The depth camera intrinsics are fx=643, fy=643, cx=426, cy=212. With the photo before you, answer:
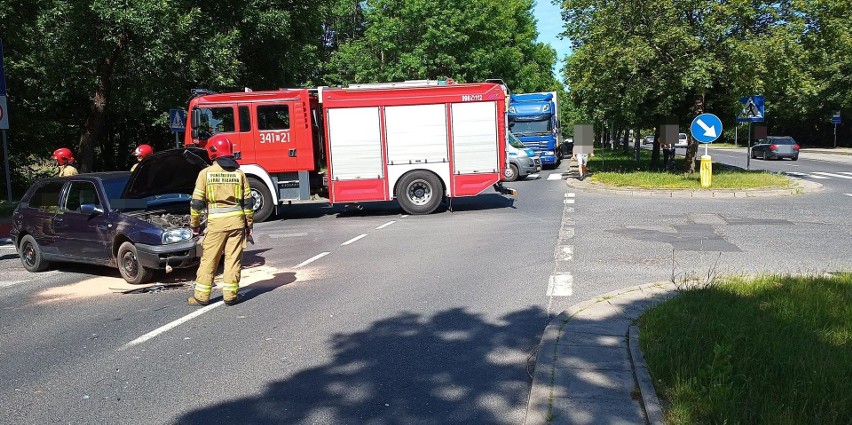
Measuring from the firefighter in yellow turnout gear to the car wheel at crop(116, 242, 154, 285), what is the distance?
1.47 meters

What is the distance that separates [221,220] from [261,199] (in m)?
8.07

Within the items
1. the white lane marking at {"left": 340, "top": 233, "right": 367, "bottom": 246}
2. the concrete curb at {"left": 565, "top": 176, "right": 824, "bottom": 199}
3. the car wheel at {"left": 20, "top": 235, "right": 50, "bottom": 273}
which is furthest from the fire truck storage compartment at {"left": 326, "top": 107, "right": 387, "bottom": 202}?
the concrete curb at {"left": 565, "top": 176, "right": 824, "bottom": 199}

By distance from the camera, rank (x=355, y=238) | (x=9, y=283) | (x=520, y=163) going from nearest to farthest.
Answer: (x=9, y=283), (x=355, y=238), (x=520, y=163)

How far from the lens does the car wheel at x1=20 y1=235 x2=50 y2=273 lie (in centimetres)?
954

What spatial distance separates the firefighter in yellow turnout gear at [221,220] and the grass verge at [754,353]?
4.19 m

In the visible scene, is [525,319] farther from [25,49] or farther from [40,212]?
[25,49]

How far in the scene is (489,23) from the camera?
118ft

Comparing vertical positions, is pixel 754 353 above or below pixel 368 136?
below

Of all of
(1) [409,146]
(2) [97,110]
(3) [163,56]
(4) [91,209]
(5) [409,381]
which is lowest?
(5) [409,381]

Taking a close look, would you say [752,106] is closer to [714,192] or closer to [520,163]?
[714,192]

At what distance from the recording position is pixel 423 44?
3294 cm

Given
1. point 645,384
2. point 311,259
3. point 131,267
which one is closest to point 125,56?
point 311,259

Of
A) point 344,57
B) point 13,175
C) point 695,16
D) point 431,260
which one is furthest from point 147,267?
point 344,57

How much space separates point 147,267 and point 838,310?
732cm
